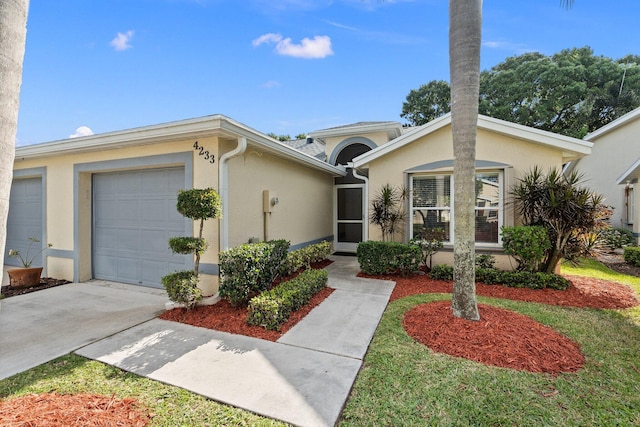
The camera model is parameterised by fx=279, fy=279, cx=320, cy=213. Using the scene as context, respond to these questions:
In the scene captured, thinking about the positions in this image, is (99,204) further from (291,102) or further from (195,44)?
(291,102)

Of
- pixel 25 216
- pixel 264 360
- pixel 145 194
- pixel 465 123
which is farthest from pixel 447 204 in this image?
pixel 25 216

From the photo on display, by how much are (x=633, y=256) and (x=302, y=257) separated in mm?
10914

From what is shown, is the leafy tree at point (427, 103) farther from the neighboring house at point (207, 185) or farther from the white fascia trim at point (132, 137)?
the white fascia trim at point (132, 137)

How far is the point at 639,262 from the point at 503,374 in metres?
10.1

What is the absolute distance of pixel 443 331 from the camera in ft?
13.4

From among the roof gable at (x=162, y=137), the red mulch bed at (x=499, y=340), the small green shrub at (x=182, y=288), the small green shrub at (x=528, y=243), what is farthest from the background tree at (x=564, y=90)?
the small green shrub at (x=182, y=288)

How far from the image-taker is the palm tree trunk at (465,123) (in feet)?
13.5

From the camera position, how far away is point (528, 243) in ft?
21.2

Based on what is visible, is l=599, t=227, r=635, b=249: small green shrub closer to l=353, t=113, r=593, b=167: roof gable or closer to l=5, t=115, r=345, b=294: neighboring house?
l=353, t=113, r=593, b=167: roof gable

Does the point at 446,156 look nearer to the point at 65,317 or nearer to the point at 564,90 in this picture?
the point at 65,317

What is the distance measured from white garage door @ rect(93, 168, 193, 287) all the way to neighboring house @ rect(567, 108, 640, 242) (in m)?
16.4

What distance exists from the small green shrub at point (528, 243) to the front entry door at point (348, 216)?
19.0ft

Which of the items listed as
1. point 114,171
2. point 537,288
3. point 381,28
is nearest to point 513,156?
point 537,288

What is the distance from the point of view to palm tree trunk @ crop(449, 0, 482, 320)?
411 centimetres
